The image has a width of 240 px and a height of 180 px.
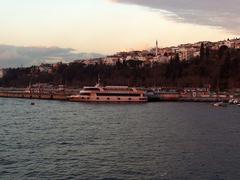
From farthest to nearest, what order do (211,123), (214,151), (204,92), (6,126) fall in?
(204,92) → (211,123) → (6,126) → (214,151)

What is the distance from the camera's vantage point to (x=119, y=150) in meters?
32.8

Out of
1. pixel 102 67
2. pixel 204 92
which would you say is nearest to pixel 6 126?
pixel 204 92

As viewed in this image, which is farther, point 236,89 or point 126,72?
point 126,72

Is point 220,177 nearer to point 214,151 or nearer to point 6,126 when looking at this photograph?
point 214,151

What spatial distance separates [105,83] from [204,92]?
4041cm

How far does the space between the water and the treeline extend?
8152 centimetres

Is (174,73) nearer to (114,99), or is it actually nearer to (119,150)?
(114,99)

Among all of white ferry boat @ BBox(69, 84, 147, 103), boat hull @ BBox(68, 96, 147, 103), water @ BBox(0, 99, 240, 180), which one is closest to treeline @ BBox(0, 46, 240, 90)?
white ferry boat @ BBox(69, 84, 147, 103)

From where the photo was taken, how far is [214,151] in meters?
33.0

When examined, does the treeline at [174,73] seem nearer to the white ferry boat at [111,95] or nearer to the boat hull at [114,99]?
the white ferry boat at [111,95]

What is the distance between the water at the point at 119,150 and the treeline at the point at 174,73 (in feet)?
267

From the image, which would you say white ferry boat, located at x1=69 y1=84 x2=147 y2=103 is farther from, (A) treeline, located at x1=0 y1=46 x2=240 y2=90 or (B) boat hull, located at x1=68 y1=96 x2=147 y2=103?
(A) treeline, located at x1=0 y1=46 x2=240 y2=90

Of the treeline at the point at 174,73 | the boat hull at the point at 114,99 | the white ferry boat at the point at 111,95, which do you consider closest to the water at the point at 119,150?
the boat hull at the point at 114,99

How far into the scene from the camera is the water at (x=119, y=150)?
26.2 meters
